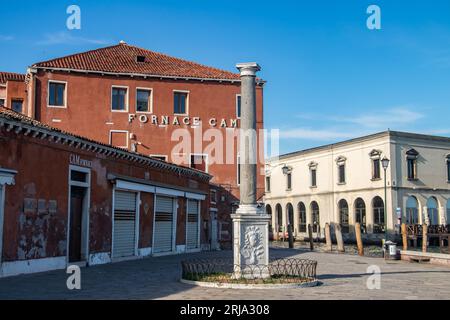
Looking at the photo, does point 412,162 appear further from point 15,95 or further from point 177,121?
point 15,95

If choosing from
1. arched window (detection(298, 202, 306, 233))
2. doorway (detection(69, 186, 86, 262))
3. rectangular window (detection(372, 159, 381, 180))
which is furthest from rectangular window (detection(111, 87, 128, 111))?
arched window (detection(298, 202, 306, 233))

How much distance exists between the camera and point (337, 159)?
161ft

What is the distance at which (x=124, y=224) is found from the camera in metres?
21.8

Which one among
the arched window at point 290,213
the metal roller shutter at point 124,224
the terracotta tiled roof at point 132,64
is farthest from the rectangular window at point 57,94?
the arched window at point 290,213

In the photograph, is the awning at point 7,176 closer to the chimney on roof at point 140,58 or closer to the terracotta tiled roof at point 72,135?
the terracotta tiled roof at point 72,135

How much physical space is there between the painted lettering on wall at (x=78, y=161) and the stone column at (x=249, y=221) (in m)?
6.79

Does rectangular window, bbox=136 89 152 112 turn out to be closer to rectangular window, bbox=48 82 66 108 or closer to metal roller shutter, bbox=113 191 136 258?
rectangular window, bbox=48 82 66 108

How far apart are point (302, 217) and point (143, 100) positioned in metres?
28.2

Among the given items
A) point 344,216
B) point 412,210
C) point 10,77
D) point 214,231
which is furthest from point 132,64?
point 344,216

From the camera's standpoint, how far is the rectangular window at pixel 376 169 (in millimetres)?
44000

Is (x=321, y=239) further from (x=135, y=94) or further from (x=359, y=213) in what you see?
(x=135, y=94)

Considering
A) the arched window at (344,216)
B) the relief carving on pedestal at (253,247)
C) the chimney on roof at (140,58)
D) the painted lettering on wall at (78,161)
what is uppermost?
the chimney on roof at (140,58)
